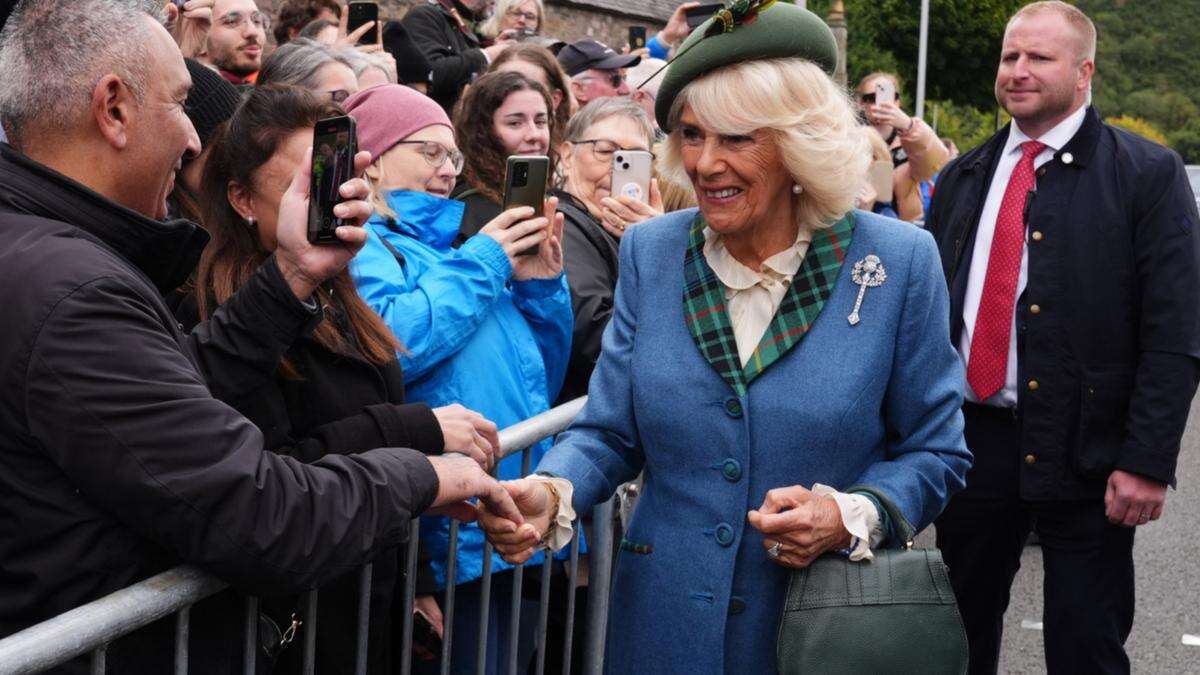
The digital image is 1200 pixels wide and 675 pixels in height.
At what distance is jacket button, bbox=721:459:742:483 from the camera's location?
2.75 metres

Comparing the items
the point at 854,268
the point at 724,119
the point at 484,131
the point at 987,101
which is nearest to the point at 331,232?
the point at 724,119

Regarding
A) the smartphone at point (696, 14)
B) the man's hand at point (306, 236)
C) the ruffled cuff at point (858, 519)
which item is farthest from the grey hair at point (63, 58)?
the smartphone at point (696, 14)

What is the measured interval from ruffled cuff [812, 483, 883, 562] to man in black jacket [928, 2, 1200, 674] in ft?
5.94

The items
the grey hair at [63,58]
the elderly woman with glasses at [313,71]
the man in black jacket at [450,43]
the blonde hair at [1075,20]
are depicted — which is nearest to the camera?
the grey hair at [63,58]

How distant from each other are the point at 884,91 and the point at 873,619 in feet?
18.9

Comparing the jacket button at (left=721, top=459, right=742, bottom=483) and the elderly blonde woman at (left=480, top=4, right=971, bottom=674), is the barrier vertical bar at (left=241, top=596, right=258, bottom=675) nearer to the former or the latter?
the elderly blonde woman at (left=480, top=4, right=971, bottom=674)

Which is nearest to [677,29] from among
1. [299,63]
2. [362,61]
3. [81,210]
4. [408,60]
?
[408,60]

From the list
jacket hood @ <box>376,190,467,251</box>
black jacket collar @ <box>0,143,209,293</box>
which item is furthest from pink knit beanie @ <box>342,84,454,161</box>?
black jacket collar @ <box>0,143,209,293</box>

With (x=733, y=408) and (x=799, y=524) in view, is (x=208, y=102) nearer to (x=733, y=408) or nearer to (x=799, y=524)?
(x=733, y=408)

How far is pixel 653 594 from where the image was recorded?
285cm

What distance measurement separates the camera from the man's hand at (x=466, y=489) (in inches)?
99.0

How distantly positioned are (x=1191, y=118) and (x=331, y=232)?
90883 millimetres

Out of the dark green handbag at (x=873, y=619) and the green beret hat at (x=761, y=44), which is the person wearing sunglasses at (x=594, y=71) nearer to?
the green beret hat at (x=761, y=44)

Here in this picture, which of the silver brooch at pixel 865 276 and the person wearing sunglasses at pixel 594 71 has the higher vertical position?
the silver brooch at pixel 865 276
